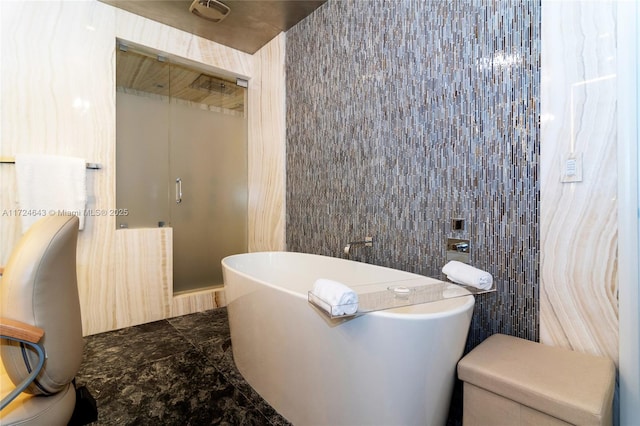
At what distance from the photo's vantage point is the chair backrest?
916 millimetres

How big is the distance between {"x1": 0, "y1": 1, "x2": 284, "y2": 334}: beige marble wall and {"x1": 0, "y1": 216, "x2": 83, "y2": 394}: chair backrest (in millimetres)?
1636

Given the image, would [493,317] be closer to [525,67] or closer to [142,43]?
[525,67]

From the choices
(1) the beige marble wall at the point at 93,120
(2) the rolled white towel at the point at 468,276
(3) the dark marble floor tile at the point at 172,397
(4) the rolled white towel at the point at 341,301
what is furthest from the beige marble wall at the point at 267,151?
(4) the rolled white towel at the point at 341,301

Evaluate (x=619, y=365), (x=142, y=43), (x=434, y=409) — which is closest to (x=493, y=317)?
(x=619, y=365)

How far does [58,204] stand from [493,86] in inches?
112

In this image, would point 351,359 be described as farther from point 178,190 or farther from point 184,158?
point 184,158

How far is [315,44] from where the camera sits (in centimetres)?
261

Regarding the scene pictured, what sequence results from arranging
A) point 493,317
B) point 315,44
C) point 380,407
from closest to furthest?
point 380,407 → point 493,317 → point 315,44

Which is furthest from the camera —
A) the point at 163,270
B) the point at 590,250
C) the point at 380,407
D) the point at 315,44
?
the point at 163,270

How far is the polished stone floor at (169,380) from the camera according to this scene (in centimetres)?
151

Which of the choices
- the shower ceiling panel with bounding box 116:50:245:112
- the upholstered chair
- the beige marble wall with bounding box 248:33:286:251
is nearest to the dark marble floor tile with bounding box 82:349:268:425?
the upholstered chair

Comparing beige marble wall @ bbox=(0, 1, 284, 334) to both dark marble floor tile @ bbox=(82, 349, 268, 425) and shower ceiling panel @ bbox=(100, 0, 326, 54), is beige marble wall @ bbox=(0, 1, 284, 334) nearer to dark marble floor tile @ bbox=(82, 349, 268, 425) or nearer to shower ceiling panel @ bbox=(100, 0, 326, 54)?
shower ceiling panel @ bbox=(100, 0, 326, 54)

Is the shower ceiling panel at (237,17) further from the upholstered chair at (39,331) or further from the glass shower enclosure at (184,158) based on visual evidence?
the upholstered chair at (39,331)

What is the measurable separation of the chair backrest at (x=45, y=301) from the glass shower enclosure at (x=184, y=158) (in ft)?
5.85
